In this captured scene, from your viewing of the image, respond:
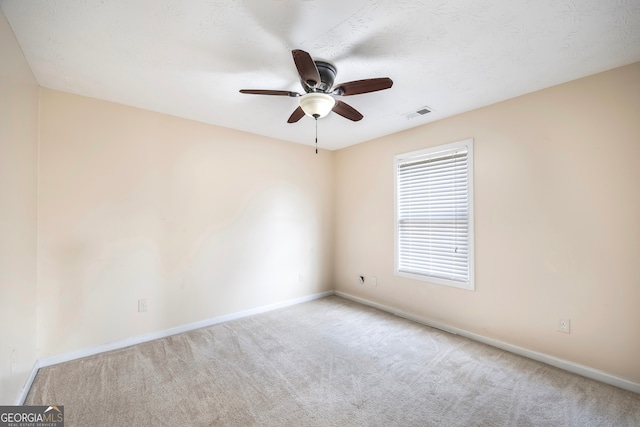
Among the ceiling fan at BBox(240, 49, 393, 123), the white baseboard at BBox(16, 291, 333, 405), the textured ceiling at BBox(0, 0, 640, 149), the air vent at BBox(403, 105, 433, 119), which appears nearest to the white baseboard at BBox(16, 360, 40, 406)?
the white baseboard at BBox(16, 291, 333, 405)

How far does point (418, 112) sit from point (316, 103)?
1.55m

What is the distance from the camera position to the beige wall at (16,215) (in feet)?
5.36

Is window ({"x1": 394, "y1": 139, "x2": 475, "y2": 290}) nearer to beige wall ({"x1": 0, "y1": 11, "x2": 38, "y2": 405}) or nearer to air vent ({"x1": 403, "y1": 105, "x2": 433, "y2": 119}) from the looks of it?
air vent ({"x1": 403, "y1": 105, "x2": 433, "y2": 119})

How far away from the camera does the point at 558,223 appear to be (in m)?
2.40

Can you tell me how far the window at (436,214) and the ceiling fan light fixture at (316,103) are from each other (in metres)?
1.81

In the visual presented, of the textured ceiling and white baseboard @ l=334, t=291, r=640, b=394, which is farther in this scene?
white baseboard @ l=334, t=291, r=640, b=394

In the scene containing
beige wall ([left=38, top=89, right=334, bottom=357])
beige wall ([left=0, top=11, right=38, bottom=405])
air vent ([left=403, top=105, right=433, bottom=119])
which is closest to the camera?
beige wall ([left=0, top=11, right=38, bottom=405])

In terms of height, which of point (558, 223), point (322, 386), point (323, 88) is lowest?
point (322, 386)

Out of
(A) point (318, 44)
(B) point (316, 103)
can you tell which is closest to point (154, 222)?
(B) point (316, 103)

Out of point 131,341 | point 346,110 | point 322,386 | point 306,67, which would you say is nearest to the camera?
point 306,67

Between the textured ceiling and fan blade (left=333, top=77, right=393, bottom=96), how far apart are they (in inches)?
10.2

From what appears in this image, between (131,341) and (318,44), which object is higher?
(318,44)

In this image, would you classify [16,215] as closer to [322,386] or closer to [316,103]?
[316,103]

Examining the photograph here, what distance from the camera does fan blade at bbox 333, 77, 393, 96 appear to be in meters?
1.80
